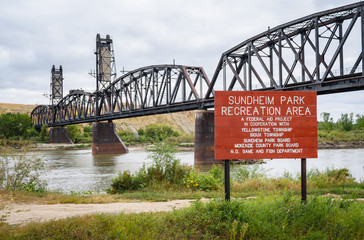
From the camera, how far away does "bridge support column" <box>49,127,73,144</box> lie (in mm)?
103562

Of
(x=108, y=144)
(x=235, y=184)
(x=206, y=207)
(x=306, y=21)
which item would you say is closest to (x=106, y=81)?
(x=108, y=144)

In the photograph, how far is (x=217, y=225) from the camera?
23.1 ft

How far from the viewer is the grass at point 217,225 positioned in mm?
6770

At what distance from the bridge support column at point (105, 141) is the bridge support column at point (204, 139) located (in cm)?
3203

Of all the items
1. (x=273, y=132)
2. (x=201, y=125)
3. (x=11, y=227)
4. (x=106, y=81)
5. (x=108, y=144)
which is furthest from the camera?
(x=106, y=81)

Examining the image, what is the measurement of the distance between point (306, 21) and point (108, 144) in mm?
49839

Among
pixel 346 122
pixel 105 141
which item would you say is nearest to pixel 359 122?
pixel 346 122

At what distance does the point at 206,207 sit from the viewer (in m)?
7.72

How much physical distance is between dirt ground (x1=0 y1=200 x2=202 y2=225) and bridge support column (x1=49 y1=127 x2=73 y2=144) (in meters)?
98.0

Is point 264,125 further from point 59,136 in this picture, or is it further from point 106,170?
point 59,136

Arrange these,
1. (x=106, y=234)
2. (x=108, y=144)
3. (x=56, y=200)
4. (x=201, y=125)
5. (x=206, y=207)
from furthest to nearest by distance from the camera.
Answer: (x=108, y=144) < (x=201, y=125) < (x=56, y=200) < (x=206, y=207) < (x=106, y=234)

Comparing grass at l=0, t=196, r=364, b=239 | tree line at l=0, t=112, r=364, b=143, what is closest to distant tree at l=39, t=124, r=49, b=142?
tree line at l=0, t=112, r=364, b=143

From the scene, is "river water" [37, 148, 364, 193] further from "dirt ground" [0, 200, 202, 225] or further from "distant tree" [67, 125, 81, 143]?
"distant tree" [67, 125, 81, 143]

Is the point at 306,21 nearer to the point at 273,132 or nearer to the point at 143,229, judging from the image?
the point at 273,132
